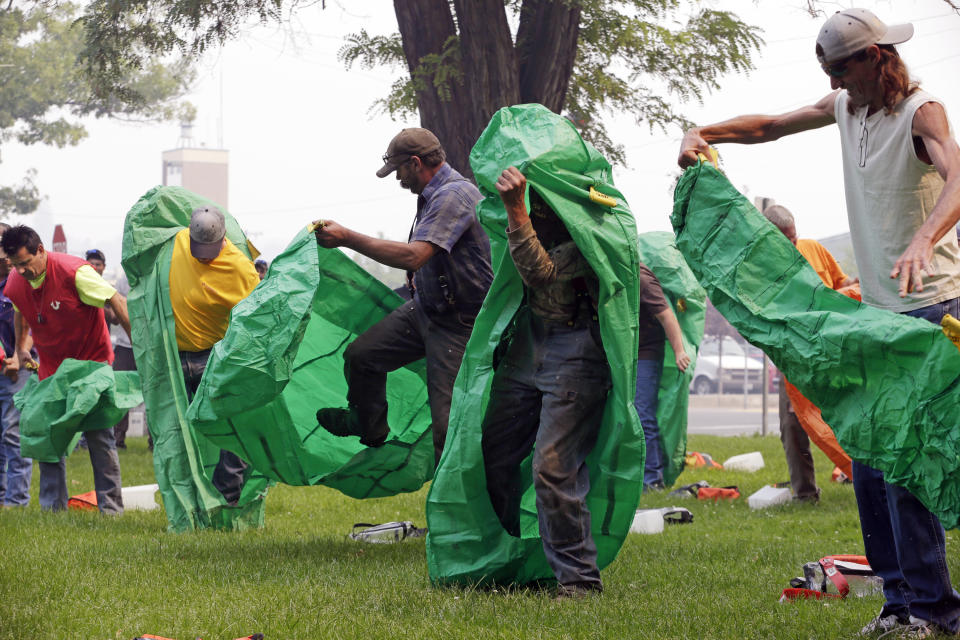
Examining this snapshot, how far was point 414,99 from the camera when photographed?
35.8 ft

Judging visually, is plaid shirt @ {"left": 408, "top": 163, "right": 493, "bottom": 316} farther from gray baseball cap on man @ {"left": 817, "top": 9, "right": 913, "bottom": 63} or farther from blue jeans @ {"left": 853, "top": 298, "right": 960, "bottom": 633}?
blue jeans @ {"left": 853, "top": 298, "right": 960, "bottom": 633}

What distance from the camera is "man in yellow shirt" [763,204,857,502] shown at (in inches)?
291

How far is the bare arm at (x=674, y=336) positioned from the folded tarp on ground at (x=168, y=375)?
3.12 m

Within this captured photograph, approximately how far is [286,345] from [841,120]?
8.82 ft

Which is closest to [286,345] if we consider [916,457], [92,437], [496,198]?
[496,198]

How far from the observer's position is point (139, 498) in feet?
27.9

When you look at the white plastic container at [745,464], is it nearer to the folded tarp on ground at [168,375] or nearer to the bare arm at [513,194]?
the folded tarp on ground at [168,375]

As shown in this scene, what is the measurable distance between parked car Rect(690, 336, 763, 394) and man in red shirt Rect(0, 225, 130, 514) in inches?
1416

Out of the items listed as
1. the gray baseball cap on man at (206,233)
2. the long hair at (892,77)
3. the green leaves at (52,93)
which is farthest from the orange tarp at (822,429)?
the green leaves at (52,93)

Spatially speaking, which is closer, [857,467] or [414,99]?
[857,467]

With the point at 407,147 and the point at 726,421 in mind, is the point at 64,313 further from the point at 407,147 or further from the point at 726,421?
the point at 726,421

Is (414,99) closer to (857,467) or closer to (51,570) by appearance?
(51,570)

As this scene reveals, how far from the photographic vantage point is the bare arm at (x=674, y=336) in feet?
26.9

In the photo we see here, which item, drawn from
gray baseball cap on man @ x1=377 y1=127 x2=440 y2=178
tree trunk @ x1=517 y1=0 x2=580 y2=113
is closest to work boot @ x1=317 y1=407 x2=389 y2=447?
gray baseball cap on man @ x1=377 y1=127 x2=440 y2=178
